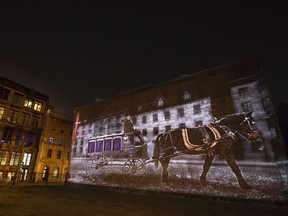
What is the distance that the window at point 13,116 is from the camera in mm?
27597

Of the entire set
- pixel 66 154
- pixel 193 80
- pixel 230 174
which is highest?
pixel 193 80

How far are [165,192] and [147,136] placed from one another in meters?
5.90

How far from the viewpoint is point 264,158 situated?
43.3 feet

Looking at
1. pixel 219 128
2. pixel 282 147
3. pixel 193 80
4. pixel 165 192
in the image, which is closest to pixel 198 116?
pixel 219 128

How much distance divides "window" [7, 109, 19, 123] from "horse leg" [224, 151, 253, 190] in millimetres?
30185

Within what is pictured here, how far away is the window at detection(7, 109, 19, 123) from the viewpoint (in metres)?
27.6

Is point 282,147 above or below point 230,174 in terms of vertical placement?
above

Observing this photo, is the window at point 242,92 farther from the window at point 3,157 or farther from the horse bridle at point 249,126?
the window at point 3,157

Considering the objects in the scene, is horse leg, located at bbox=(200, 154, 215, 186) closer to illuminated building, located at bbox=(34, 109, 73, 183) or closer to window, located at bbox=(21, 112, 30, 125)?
illuminated building, located at bbox=(34, 109, 73, 183)

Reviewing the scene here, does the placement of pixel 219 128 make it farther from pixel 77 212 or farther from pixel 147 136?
pixel 77 212

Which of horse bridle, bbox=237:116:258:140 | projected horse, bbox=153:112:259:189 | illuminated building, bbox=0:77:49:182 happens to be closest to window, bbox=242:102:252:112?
projected horse, bbox=153:112:259:189

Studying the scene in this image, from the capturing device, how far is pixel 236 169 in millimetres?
14008

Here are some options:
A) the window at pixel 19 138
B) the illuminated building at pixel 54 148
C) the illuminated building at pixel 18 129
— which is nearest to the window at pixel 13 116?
the illuminated building at pixel 18 129

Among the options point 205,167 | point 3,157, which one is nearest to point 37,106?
point 3,157
